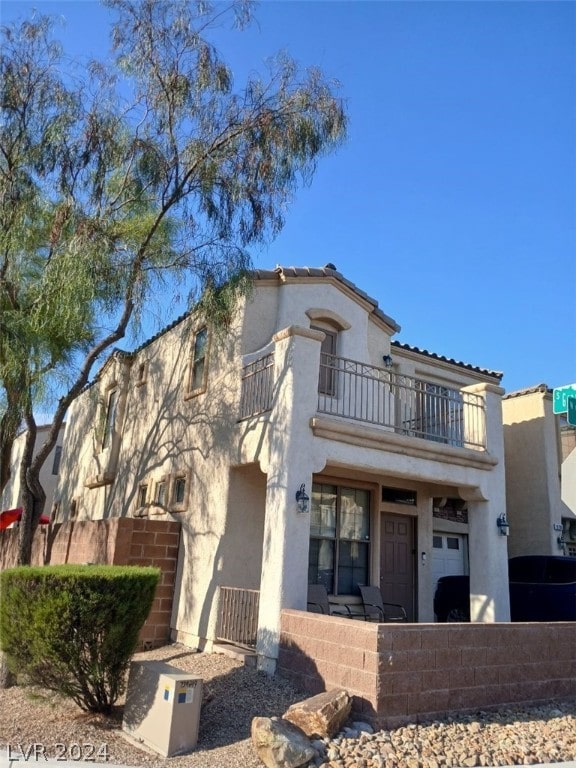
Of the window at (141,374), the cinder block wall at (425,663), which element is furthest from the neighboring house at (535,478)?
the window at (141,374)

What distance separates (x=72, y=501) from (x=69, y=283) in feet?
40.7

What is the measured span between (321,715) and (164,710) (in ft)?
5.02

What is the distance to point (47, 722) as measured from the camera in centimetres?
668

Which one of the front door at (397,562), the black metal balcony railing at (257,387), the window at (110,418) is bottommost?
the front door at (397,562)

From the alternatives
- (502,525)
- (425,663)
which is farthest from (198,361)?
(425,663)

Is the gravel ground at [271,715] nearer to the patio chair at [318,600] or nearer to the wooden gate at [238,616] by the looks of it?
the wooden gate at [238,616]

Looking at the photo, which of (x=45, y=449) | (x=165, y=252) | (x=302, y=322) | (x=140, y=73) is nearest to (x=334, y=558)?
(x=302, y=322)

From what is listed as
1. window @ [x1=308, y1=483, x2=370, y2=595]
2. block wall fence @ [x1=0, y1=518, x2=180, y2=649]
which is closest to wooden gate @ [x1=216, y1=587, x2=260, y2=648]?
block wall fence @ [x1=0, y1=518, x2=180, y2=649]

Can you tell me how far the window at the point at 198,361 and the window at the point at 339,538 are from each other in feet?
10.9

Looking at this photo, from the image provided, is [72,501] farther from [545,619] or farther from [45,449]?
[545,619]

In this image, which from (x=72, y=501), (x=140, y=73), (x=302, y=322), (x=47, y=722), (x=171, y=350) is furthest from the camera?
(x=72, y=501)

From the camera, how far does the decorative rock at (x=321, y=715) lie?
614cm

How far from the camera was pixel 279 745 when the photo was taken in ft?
18.4

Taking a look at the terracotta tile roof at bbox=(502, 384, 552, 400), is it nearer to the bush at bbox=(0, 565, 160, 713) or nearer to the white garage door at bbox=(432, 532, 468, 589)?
the white garage door at bbox=(432, 532, 468, 589)
